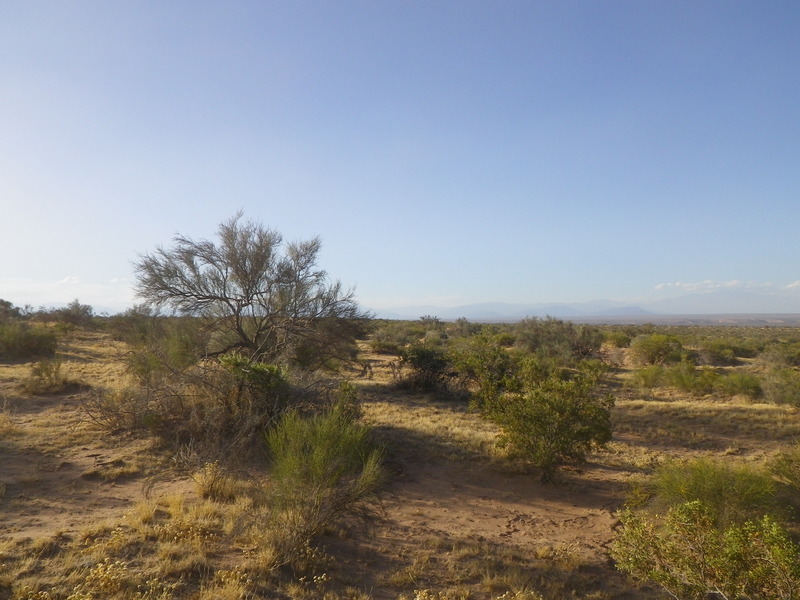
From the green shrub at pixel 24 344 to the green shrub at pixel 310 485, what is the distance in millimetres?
20253

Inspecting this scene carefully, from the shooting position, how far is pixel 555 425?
8078mm

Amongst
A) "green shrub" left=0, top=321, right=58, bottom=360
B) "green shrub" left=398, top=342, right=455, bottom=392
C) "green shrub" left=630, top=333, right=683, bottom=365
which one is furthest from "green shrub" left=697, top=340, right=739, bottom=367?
"green shrub" left=0, top=321, right=58, bottom=360

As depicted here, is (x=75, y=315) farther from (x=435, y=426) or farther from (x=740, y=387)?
(x=740, y=387)

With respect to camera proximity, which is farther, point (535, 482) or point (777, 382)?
point (777, 382)

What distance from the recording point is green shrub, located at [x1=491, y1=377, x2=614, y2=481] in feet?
26.4

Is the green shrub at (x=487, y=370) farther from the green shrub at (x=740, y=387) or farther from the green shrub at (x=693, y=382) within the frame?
the green shrub at (x=740, y=387)

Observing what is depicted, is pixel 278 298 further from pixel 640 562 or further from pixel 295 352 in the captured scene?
pixel 640 562

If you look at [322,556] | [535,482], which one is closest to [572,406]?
[535,482]

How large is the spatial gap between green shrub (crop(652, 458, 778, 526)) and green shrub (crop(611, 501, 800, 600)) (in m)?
1.84

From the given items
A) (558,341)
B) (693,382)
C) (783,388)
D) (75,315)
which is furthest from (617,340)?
(75,315)

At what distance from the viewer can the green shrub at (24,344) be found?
20094 mm

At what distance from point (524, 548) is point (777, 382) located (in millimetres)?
13782

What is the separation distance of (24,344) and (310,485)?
2145 centimetres

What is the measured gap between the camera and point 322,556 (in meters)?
5.18
